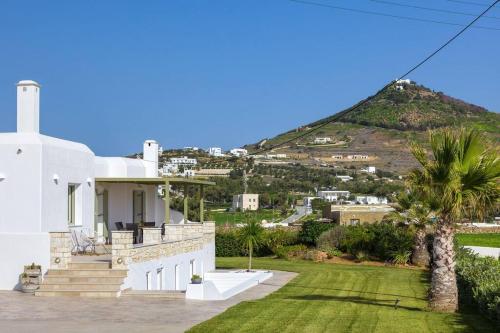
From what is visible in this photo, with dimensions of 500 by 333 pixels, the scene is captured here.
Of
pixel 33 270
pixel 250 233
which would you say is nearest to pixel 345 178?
pixel 250 233

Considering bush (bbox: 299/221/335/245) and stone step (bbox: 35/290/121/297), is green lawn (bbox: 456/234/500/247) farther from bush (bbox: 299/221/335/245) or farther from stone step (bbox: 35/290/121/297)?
stone step (bbox: 35/290/121/297)

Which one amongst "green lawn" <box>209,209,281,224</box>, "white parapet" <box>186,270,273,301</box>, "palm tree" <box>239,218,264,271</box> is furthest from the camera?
"green lawn" <box>209,209,281,224</box>

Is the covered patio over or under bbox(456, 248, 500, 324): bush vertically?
over

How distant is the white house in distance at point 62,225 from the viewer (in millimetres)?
18359

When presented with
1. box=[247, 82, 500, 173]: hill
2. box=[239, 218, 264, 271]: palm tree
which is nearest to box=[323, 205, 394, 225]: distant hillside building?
box=[239, 218, 264, 271]: palm tree

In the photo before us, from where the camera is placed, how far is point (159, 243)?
20.8 m

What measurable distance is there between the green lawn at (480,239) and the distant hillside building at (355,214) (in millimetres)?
6352

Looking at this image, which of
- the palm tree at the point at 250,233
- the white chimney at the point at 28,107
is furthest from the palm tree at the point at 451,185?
the palm tree at the point at 250,233

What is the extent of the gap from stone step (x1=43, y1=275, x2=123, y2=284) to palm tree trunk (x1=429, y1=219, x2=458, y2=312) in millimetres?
7523

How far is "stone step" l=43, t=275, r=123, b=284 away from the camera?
58.9ft

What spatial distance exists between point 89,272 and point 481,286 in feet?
30.6

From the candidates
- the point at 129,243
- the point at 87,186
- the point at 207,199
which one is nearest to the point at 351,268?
the point at 87,186

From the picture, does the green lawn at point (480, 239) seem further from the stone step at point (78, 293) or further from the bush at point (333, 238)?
the stone step at point (78, 293)

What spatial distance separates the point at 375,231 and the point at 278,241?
17.7 feet
